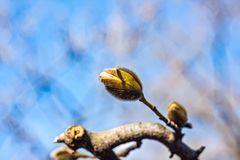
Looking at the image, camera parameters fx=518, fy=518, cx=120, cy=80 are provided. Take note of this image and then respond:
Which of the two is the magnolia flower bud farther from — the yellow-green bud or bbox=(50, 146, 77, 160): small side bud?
bbox=(50, 146, 77, 160): small side bud

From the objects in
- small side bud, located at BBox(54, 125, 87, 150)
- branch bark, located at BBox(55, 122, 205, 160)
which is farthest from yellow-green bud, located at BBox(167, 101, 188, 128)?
small side bud, located at BBox(54, 125, 87, 150)

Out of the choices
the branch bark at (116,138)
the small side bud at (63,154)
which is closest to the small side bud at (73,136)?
the branch bark at (116,138)

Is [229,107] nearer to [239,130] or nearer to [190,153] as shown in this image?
[239,130]

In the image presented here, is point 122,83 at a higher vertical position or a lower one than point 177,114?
higher

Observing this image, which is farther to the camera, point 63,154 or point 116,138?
point 63,154

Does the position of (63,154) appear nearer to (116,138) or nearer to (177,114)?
(116,138)

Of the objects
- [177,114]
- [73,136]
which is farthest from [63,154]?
[177,114]

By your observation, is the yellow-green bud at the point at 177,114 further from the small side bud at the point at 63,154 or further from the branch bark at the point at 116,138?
the small side bud at the point at 63,154
